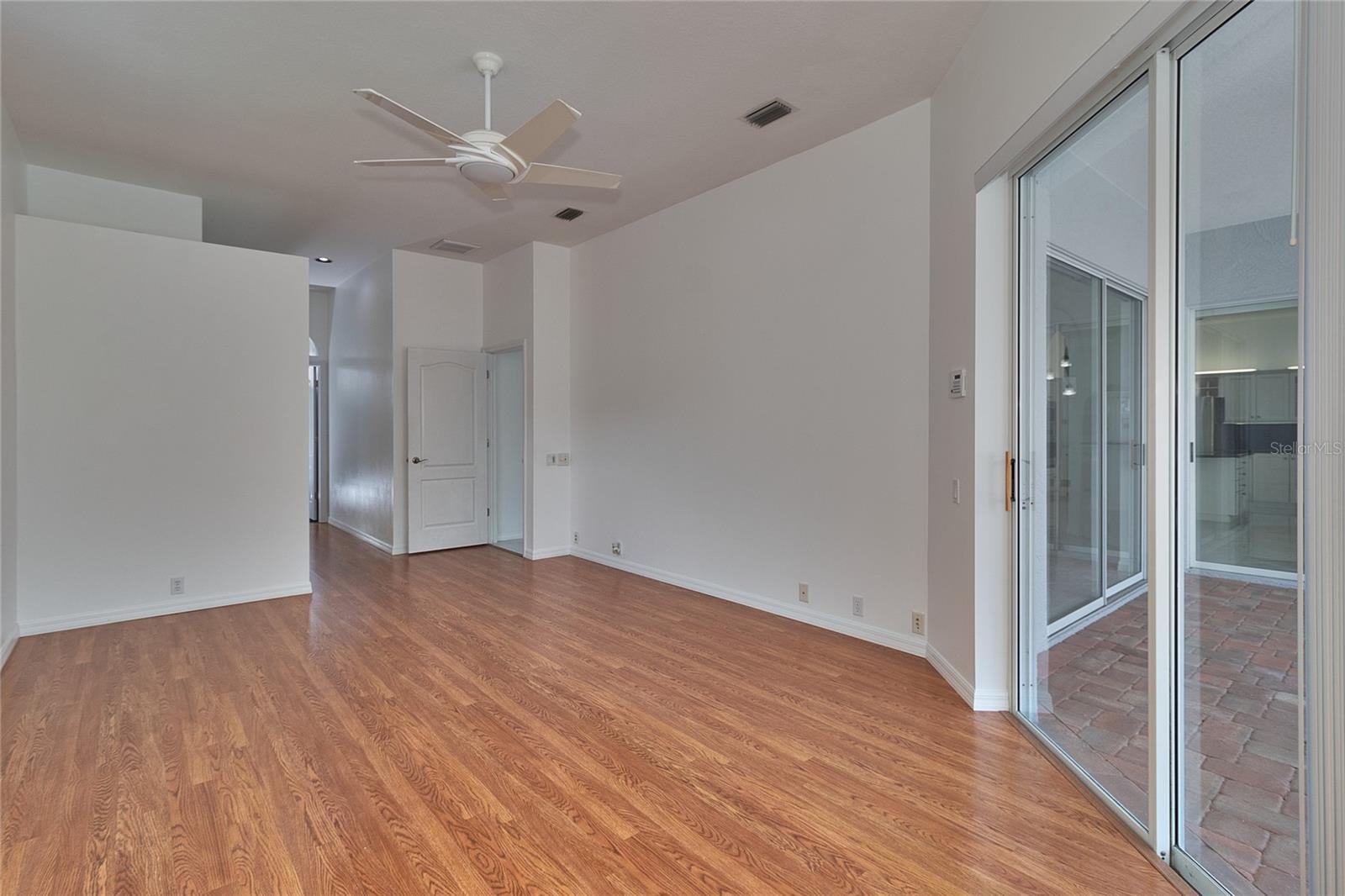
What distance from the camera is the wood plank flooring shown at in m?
1.84

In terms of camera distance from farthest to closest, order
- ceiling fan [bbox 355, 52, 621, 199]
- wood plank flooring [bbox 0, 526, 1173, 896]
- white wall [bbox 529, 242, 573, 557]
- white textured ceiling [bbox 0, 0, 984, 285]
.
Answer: white wall [bbox 529, 242, 573, 557]
white textured ceiling [bbox 0, 0, 984, 285]
ceiling fan [bbox 355, 52, 621, 199]
wood plank flooring [bbox 0, 526, 1173, 896]

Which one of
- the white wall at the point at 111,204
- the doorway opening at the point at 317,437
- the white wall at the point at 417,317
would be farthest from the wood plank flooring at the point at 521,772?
the doorway opening at the point at 317,437

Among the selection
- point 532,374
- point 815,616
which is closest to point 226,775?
point 815,616

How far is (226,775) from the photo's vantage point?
2.37 metres

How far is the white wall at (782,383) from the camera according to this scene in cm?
362

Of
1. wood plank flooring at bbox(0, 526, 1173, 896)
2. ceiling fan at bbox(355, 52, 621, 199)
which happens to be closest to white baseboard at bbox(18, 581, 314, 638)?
wood plank flooring at bbox(0, 526, 1173, 896)

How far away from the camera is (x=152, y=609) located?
14.8ft

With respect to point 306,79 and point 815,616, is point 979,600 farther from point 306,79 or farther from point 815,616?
point 306,79

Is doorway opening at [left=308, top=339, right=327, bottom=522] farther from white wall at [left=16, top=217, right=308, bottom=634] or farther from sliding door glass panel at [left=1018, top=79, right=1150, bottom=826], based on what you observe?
sliding door glass panel at [left=1018, top=79, right=1150, bottom=826]

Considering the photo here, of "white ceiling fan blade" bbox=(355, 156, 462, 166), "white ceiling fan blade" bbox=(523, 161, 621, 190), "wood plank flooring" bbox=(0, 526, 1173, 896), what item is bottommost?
"wood plank flooring" bbox=(0, 526, 1173, 896)

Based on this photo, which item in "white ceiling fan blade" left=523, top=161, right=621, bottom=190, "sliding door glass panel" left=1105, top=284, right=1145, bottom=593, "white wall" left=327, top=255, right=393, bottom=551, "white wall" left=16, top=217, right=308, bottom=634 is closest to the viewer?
"sliding door glass panel" left=1105, top=284, right=1145, bottom=593

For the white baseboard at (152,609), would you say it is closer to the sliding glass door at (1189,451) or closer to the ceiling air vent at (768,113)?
the ceiling air vent at (768,113)

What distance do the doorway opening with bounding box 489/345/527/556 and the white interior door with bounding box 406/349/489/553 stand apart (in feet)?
0.43

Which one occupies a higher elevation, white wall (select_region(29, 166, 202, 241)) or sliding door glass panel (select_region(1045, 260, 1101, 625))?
white wall (select_region(29, 166, 202, 241))
